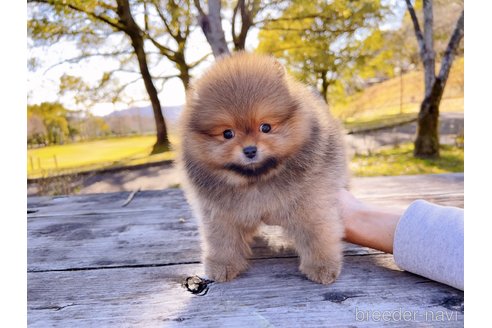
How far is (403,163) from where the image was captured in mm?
1992

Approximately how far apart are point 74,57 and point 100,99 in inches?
8.7

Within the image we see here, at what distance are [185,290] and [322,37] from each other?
4.60 ft

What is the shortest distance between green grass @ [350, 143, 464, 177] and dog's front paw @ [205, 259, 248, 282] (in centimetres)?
120

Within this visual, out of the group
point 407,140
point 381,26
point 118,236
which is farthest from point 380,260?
point 381,26

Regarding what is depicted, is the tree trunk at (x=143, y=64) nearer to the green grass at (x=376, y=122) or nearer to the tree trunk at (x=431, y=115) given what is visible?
the green grass at (x=376, y=122)

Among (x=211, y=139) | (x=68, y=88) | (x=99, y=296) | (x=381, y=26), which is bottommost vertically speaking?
(x=99, y=296)

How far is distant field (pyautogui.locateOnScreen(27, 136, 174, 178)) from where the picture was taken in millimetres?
1884

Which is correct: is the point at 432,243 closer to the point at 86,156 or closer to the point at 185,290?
the point at 185,290

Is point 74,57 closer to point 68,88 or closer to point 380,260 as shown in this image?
point 68,88

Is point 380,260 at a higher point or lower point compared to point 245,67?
lower

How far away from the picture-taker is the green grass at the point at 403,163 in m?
1.95

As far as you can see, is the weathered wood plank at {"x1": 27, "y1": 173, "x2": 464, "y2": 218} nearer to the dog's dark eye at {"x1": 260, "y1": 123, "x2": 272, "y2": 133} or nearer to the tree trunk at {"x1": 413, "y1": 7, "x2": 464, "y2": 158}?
the tree trunk at {"x1": 413, "y1": 7, "x2": 464, "y2": 158}

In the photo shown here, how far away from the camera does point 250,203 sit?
2.74ft

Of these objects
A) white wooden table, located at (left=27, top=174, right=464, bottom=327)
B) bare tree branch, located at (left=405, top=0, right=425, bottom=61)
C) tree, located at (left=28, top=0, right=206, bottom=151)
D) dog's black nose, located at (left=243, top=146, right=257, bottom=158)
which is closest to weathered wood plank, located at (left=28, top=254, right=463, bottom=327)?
Answer: white wooden table, located at (left=27, top=174, right=464, bottom=327)
